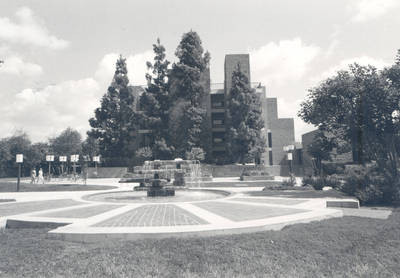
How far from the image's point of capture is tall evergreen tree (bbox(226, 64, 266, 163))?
37.0 meters

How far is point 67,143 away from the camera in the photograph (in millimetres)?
57094

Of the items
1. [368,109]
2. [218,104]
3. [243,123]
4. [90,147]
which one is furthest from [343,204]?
[90,147]

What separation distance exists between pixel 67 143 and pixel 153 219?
55.0m

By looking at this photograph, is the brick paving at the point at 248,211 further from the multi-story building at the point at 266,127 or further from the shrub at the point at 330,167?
the multi-story building at the point at 266,127

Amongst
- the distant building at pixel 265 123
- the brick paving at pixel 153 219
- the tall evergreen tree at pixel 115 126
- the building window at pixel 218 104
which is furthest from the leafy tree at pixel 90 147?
the brick paving at pixel 153 219

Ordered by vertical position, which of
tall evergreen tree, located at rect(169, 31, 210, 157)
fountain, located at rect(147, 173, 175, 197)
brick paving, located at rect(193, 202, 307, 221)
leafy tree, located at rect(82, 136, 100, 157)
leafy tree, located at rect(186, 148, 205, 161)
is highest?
tall evergreen tree, located at rect(169, 31, 210, 157)

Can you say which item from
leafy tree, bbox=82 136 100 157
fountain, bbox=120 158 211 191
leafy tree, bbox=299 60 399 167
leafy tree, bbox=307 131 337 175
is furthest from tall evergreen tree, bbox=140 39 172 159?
leafy tree, bbox=299 60 399 167

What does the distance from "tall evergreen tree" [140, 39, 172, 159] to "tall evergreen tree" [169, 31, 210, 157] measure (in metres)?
1.33

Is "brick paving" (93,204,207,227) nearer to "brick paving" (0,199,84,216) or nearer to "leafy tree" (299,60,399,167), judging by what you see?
"brick paving" (0,199,84,216)

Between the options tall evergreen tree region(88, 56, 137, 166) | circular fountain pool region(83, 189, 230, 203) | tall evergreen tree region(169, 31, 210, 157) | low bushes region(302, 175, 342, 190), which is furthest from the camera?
tall evergreen tree region(88, 56, 137, 166)

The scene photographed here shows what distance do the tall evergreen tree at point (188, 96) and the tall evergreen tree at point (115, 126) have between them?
274 inches

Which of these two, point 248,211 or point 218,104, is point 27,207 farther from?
point 218,104

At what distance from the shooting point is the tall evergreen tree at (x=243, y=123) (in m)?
37.0

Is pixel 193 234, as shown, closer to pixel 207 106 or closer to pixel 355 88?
pixel 355 88
